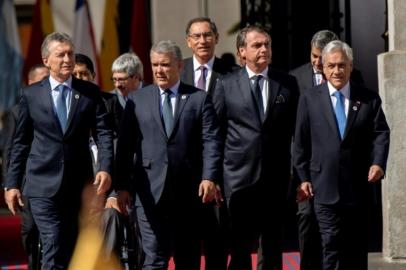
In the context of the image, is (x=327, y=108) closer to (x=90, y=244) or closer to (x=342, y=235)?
(x=342, y=235)

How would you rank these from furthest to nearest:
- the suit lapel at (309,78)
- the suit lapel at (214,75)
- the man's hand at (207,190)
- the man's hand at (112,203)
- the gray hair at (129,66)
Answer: the gray hair at (129,66), the suit lapel at (309,78), the suit lapel at (214,75), the man's hand at (112,203), the man's hand at (207,190)

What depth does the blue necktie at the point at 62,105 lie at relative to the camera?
10.4m

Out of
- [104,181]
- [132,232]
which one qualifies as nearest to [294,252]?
[132,232]

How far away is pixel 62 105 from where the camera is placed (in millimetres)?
10430

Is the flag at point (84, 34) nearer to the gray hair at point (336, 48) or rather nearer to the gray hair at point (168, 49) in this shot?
the gray hair at point (168, 49)

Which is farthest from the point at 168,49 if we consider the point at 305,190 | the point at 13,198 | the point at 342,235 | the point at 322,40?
the point at 342,235

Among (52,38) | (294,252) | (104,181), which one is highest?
(52,38)

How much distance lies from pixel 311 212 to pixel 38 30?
277 inches

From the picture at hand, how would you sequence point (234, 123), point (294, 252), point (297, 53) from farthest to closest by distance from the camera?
point (297, 53)
point (294, 252)
point (234, 123)

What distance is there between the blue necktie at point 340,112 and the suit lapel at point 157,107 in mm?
1285

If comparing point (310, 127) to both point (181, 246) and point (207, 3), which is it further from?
point (207, 3)

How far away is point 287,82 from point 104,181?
1724 mm

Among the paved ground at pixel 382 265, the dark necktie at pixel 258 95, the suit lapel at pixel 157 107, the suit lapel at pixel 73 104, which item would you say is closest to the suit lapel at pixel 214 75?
the dark necktie at pixel 258 95

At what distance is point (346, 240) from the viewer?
1052 centimetres
